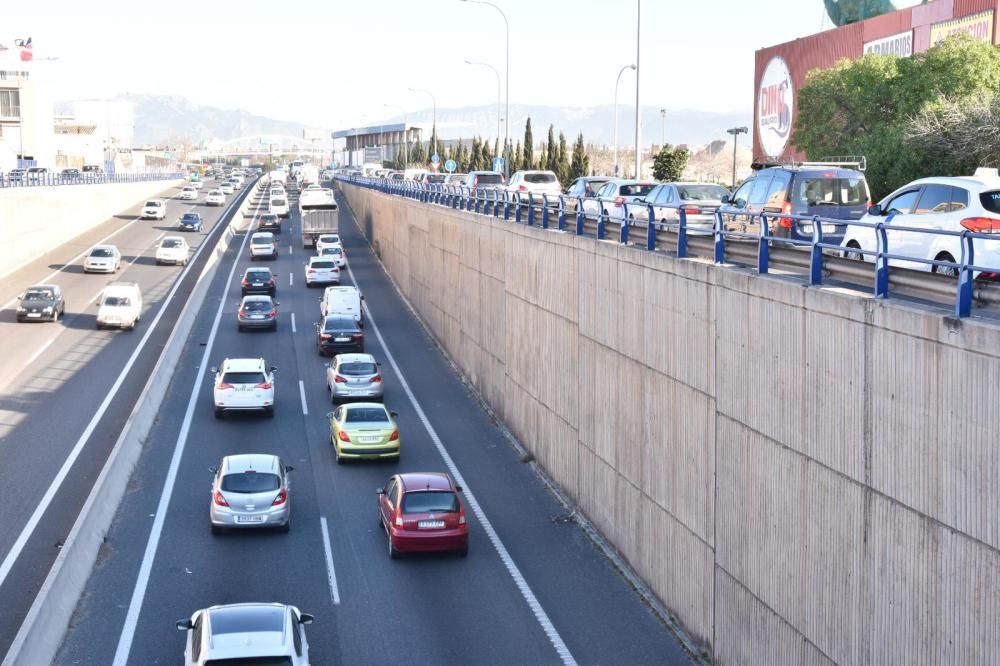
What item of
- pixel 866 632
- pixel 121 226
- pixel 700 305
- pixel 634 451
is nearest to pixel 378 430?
pixel 634 451

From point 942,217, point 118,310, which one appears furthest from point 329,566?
point 118,310

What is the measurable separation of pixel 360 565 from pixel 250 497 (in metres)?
2.97

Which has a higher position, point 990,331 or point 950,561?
point 990,331

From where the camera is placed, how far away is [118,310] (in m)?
44.9

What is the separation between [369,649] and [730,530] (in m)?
5.87

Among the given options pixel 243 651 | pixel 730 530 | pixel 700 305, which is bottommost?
pixel 243 651

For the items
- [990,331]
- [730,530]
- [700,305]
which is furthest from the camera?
[700,305]

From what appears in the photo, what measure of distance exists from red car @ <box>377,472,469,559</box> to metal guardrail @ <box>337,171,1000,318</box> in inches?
232

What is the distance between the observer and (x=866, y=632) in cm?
1227

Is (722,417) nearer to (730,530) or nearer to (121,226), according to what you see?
(730,530)

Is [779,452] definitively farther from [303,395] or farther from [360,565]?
[303,395]

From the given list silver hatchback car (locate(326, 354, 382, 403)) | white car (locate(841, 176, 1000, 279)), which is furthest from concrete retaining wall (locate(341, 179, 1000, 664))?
silver hatchback car (locate(326, 354, 382, 403))

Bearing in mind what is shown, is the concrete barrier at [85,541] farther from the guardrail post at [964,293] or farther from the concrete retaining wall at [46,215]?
the concrete retaining wall at [46,215]

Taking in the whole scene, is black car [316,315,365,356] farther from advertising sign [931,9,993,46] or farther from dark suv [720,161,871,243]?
advertising sign [931,9,993,46]
